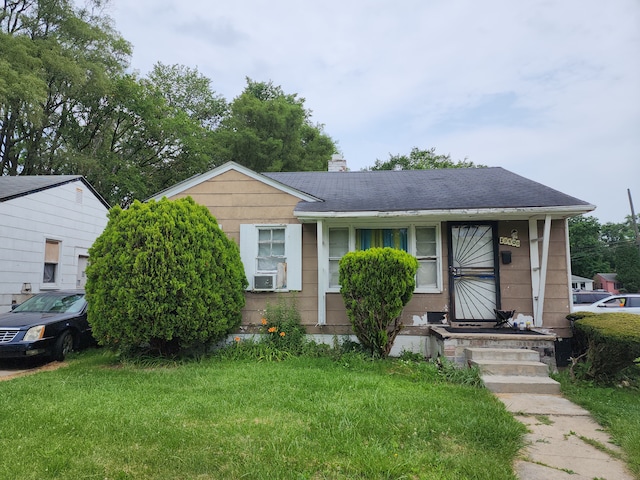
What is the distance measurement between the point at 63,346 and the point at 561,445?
25.2ft

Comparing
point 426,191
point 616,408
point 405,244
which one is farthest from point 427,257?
point 616,408

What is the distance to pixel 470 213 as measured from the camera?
20.5ft

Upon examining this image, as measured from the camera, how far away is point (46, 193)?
998 centimetres

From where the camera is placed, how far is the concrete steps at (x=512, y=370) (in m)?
4.63

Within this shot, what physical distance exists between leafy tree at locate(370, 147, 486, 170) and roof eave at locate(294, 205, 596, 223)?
2129cm

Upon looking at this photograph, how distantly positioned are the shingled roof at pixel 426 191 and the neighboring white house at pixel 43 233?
610 centimetres

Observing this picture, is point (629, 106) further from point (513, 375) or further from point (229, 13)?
point (229, 13)

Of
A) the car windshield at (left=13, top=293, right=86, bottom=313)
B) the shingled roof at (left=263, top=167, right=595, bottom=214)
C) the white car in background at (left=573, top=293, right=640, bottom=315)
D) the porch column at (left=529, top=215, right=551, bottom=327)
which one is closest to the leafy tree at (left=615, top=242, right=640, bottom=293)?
the white car in background at (left=573, top=293, right=640, bottom=315)

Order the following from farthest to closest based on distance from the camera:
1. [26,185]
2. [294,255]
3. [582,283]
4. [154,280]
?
[582,283] → [26,185] → [294,255] → [154,280]

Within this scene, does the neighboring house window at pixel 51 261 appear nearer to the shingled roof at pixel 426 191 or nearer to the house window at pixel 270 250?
the shingled roof at pixel 426 191

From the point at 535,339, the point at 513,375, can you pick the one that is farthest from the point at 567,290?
the point at 513,375

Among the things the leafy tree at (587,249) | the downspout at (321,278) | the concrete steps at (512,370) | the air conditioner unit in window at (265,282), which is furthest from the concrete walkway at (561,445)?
the leafy tree at (587,249)

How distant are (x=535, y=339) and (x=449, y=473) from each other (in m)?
3.79

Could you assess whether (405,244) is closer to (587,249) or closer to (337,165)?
(337,165)
